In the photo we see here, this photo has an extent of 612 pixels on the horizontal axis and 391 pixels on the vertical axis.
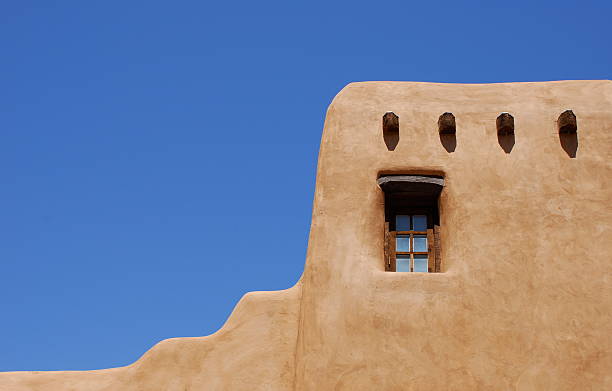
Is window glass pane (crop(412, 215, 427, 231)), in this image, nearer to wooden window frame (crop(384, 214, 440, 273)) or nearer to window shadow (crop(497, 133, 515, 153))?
wooden window frame (crop(384, 214, 440, 273))

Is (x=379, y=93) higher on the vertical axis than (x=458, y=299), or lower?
higher

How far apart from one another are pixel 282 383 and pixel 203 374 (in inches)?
40.1

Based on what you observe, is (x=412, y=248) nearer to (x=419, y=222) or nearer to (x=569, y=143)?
(x=419, y=222)

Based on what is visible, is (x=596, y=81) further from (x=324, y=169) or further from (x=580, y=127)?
(x=324, y=169)

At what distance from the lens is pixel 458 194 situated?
1059 cm

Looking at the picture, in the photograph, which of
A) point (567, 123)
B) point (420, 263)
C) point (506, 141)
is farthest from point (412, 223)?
point (567, 123)

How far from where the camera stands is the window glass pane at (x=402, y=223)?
1090 centimetres

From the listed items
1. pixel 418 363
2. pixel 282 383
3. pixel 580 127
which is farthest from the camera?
pixel 580 127

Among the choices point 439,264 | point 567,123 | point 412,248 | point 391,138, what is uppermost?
point 567,123

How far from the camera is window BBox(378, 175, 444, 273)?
34.8 ft

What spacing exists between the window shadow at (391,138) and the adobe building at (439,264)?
0.02 m

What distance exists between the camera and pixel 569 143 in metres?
10.9

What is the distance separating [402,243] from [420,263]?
0.36 meters

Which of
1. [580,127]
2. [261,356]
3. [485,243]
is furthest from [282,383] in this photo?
[580,127]
